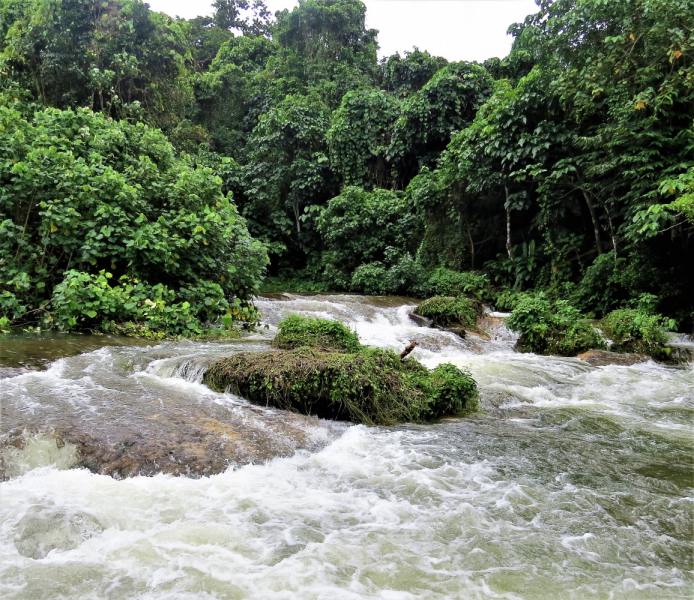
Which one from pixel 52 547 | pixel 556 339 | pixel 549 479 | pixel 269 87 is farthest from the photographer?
pixel 269 87

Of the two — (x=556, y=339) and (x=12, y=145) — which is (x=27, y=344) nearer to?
(x=12, y=145)

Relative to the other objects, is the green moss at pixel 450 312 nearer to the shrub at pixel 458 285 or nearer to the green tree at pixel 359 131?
the shrub at pixel 458 285

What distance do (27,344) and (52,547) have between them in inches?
172

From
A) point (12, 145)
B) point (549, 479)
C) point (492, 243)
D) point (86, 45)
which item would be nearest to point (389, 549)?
point (549, 479)

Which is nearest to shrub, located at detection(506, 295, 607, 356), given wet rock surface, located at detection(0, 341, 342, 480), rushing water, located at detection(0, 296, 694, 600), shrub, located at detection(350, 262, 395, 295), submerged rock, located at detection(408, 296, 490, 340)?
submerged rock, located at detection(408, 296, 490, 340)

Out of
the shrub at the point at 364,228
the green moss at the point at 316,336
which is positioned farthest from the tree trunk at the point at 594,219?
the green moss at the point at 316,336

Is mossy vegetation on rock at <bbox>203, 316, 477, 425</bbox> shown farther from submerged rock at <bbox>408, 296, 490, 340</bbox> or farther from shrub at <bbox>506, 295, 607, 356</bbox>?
submerged rock at <bbox>408, 296, 490, 340</bbox>

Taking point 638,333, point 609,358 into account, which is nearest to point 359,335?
point 609,358

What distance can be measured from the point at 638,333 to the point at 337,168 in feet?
46.3

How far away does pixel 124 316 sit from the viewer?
7.26 metres

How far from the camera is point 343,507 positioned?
2.93m

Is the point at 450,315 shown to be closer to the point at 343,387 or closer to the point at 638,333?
the point at 638,333

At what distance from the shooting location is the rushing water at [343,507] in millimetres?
2234

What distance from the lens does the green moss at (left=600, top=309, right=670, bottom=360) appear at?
337 inches
